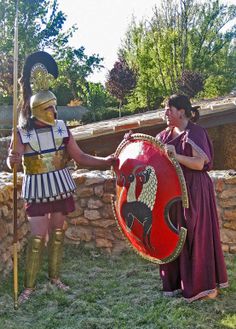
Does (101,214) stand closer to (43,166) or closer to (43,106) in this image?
(43,166)

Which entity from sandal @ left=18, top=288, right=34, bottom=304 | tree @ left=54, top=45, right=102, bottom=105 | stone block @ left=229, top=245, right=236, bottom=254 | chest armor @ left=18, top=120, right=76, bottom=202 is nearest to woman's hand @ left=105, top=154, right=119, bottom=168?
chest armor @ left=18, top=120, right=76, bottom=202

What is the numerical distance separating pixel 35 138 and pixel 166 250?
48.1 inches

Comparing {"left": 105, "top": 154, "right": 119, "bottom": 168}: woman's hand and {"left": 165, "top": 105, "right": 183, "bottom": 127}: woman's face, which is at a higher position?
{"left": 165, "top": 105, "right": 183, "bottom": 127}: woman's face

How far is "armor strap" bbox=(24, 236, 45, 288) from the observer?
3531 mm

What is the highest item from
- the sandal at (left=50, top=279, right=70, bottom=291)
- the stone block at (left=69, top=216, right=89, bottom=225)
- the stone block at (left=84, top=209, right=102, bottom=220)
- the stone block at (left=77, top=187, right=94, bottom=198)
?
the stone block at (left=77, top=187, right=94, bottom=198)

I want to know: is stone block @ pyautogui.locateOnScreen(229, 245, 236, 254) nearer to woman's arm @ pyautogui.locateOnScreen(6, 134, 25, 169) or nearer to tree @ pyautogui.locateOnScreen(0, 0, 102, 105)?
woman's arm @ pyautogui.locateOnScreen(6, 134, 25, 169)

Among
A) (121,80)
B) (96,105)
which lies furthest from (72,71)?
(121,80)

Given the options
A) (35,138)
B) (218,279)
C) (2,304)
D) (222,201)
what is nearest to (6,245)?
(2,304)

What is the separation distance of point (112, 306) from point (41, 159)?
1170 mm

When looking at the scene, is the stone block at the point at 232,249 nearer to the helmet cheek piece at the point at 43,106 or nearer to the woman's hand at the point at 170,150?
the woman's hand at the point at 170,150

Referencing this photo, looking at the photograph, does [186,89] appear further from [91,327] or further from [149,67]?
[91,327]

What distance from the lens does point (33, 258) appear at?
3553mm

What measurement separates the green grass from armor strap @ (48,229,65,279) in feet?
0.36

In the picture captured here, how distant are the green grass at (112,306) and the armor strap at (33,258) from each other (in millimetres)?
130
